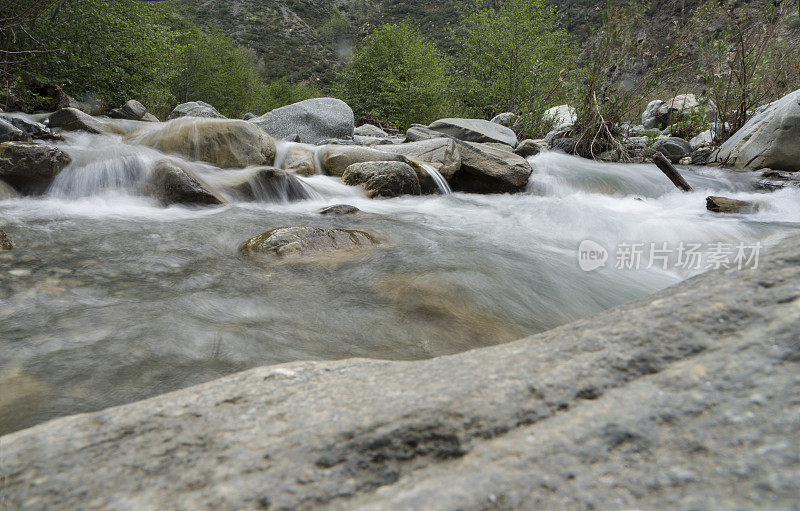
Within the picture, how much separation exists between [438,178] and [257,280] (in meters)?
4.90

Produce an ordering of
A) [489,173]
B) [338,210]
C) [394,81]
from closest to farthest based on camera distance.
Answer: [338,210] → [489,173] → [394,81]

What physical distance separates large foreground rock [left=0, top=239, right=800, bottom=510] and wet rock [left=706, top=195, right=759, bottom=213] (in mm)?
5594

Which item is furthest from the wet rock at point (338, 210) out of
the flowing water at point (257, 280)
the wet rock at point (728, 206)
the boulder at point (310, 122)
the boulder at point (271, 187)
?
the boulder at point (310, 122)

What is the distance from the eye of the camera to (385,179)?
A: 7.09m

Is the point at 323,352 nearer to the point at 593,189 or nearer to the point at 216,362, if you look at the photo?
the point at 216,362

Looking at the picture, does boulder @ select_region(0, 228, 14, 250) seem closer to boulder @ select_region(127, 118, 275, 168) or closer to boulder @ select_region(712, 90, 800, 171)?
boulder @ select_region(127, 118, 275, 168)

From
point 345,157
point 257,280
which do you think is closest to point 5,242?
point 257,280

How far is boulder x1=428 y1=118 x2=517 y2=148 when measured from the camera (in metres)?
10.8

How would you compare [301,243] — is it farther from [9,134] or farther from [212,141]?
[9,134]

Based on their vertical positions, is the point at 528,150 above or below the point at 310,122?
below

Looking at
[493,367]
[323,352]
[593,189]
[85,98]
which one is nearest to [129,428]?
[493,367]

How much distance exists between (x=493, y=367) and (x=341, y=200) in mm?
5856

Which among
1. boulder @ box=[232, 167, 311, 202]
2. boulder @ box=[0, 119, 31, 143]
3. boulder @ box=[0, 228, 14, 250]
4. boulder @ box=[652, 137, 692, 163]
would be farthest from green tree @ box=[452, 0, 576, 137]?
boulder @ box=[0, 228, 14, 250]

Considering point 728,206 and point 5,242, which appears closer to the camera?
point 5,242
